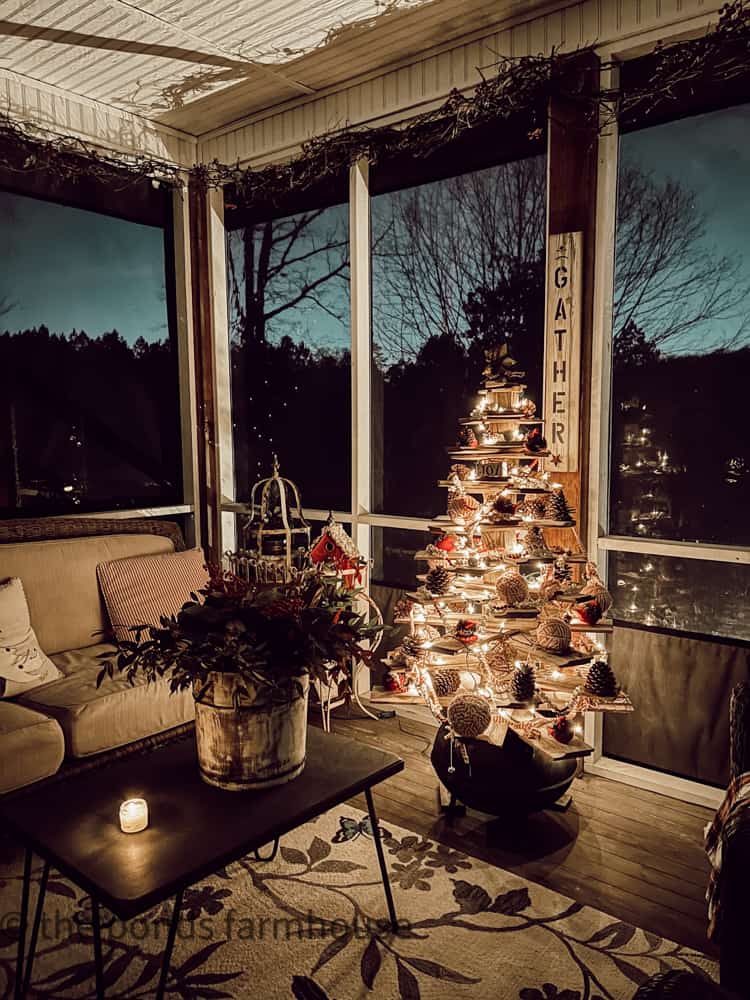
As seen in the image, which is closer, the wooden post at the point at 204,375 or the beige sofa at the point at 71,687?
the beige sofa at the point at 71,687

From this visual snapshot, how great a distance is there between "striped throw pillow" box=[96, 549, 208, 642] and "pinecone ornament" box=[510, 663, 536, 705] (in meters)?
1.53

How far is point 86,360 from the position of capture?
4.00m

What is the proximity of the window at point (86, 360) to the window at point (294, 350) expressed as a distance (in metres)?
0.41

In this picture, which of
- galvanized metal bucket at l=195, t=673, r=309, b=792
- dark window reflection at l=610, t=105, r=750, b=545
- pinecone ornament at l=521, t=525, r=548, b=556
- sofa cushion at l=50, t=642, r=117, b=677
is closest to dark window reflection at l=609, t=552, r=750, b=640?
dark window reflection at l=610, t=105, r=750, b=545

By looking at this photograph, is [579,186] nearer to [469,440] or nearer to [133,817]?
[469,440]

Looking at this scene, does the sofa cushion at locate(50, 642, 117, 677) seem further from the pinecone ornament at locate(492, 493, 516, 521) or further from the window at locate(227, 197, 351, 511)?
the pinecone ornament at locate(492, 493, 516, 521)

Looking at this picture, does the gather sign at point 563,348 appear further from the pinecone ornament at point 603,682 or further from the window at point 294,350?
the window at point 294,350

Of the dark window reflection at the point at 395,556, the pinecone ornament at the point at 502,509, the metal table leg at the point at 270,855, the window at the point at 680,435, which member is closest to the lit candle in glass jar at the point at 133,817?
the metal table leg at the point at 270,855

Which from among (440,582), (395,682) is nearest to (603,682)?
(440,582)

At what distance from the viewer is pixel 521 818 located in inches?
105

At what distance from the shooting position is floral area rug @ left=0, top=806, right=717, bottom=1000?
184 centimetres

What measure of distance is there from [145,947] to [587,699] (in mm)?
1588

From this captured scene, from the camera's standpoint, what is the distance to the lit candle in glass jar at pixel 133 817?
1684 millimetres

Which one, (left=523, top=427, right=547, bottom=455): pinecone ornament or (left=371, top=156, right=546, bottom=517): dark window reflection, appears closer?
(left=523, top=427, right=547, bottom=455): pinecone ornament
